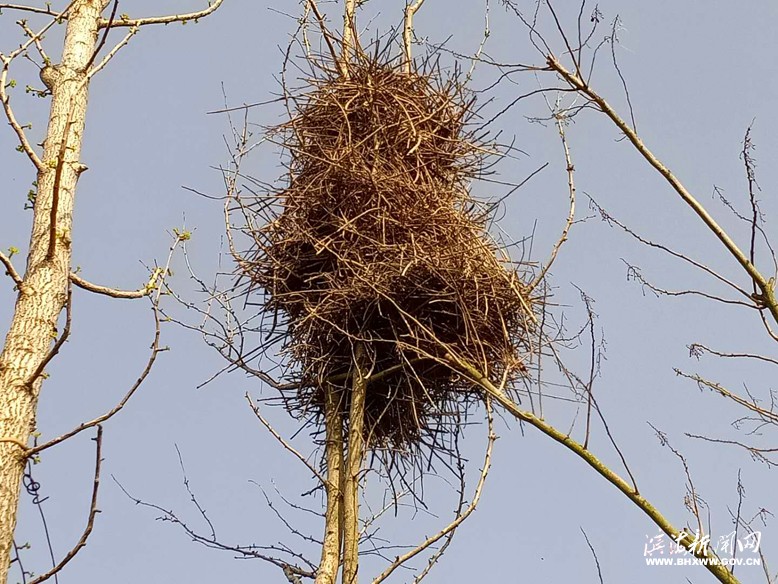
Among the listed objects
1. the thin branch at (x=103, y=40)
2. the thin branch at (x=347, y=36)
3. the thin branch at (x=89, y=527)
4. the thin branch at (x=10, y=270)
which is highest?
the thin branch at (x=347, y=36)

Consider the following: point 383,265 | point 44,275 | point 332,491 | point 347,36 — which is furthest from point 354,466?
point 347,36

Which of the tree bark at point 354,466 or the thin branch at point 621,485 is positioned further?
the tree bark at point 354,466

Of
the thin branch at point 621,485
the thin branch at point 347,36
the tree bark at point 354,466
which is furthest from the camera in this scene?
the thin branch at point 347,36

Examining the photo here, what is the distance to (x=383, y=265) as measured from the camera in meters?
4.12

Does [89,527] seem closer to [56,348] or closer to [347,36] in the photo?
[56,348]

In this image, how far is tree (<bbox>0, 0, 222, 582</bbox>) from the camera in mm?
2664

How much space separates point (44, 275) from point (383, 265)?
1.48 meters

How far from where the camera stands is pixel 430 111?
479 centimetres

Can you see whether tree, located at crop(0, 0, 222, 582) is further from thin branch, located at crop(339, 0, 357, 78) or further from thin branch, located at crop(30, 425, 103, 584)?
thin branch, located at crop(339, 0, 357, 78)

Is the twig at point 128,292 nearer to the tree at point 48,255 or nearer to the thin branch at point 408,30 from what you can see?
the tree at point 48,255

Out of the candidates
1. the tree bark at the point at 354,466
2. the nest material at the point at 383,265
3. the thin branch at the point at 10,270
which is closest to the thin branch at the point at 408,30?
the nest material at the point at 383,265

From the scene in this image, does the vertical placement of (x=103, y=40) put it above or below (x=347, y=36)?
below

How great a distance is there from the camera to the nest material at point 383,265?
4.14m

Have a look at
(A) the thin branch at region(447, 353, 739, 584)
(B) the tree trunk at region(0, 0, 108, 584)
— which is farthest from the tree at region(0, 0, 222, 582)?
(A) the thin branch at region(447, 353, 739, 584)
